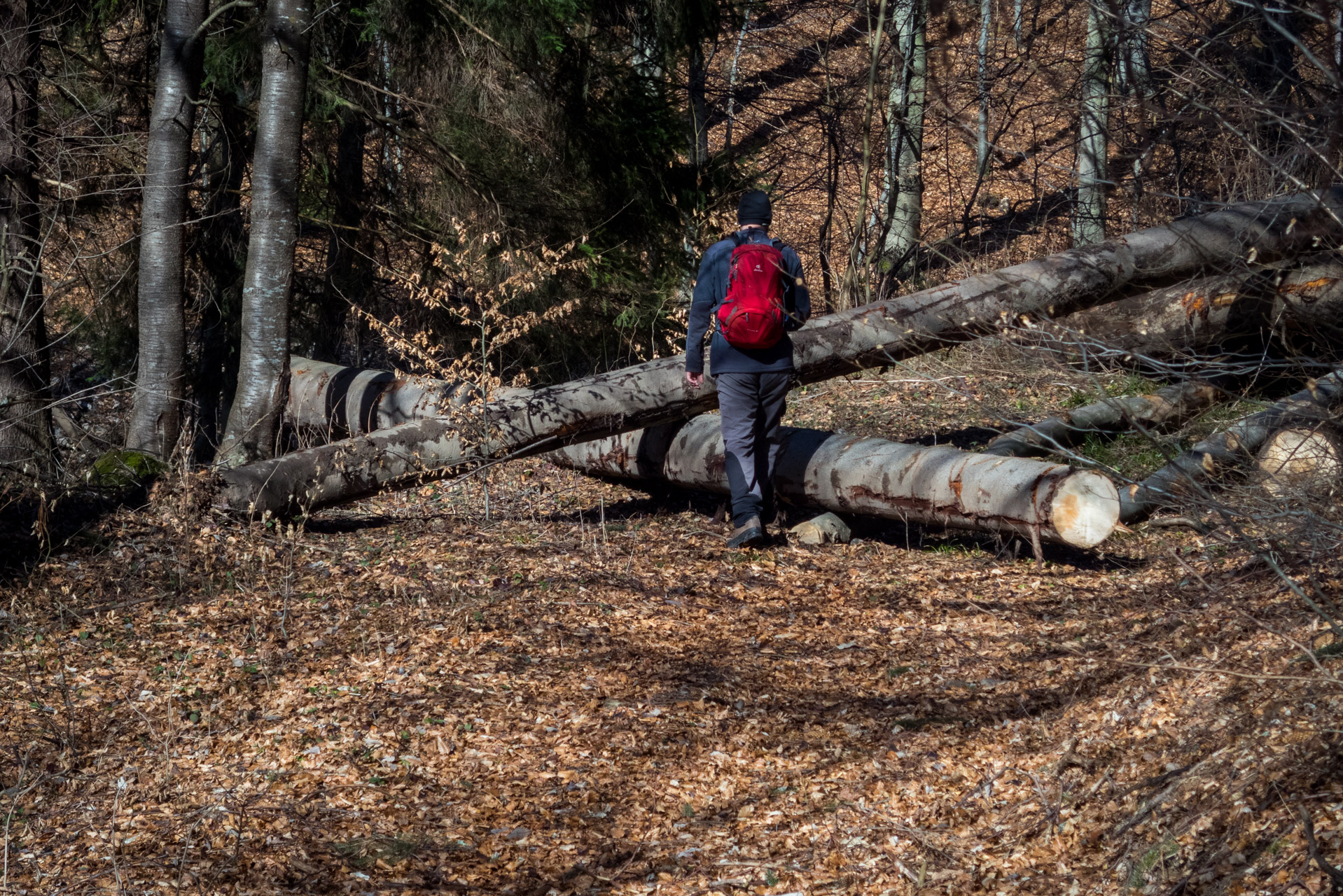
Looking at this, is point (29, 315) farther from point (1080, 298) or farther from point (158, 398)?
point (1080, 298)

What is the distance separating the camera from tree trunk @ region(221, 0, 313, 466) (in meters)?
7.50

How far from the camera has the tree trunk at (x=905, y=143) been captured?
11703 mm

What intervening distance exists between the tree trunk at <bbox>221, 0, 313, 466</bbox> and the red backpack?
135 inches

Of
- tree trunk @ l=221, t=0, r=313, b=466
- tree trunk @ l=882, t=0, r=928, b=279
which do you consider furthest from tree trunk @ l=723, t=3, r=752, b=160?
tree trunk @ l=221, t=0, r=313, b=466

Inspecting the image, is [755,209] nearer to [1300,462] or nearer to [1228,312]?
[1300,462]

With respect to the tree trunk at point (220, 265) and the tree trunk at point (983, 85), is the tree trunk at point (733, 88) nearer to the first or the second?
the tree trunk at point (983, 85)

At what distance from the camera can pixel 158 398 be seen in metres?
7.93

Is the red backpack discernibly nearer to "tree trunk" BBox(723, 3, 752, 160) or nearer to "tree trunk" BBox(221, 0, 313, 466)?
"tree trunk" BBox(221, 0, 313, 466)

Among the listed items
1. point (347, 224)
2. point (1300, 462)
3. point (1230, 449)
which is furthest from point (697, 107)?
point (1300, 462)

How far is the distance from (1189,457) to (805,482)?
7.58 ft

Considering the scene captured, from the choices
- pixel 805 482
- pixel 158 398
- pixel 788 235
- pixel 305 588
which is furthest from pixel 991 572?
pixel 788 235

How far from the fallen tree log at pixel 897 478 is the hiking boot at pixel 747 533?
0.54 m

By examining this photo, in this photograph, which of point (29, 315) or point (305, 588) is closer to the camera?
point (305, 588)

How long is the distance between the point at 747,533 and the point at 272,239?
158 inches
